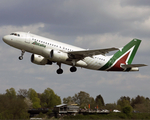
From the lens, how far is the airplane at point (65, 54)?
45.5 m

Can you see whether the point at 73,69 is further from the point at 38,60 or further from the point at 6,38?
the point at 6,38

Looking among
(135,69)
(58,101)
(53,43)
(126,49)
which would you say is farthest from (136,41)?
(58,101)

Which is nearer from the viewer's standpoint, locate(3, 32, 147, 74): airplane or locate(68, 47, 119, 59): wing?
locate(3, 32, 147, 74): airplane

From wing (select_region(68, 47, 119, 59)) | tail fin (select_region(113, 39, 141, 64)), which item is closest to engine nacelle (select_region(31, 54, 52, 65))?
wing (select_region(68, 47, 119, 59))

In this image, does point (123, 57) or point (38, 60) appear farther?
point (123, 57)

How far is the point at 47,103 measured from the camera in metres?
132

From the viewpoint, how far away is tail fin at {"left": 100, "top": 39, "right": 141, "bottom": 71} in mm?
53888

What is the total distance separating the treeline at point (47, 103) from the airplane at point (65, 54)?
11.9 m

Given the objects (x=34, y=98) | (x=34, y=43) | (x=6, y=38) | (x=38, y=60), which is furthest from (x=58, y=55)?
(x=34, y=98)

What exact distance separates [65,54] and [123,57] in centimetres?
1375

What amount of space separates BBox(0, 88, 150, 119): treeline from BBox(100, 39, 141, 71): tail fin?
36.4 ft

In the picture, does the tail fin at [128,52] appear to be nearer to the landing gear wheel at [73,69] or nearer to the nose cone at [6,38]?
the landing gear wheel at [73,69]

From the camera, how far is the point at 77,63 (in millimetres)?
49688

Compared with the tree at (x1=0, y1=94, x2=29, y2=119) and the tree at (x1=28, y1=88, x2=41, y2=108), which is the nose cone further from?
the tree at (x1=28, y1=88, x2=41, y2=108)
